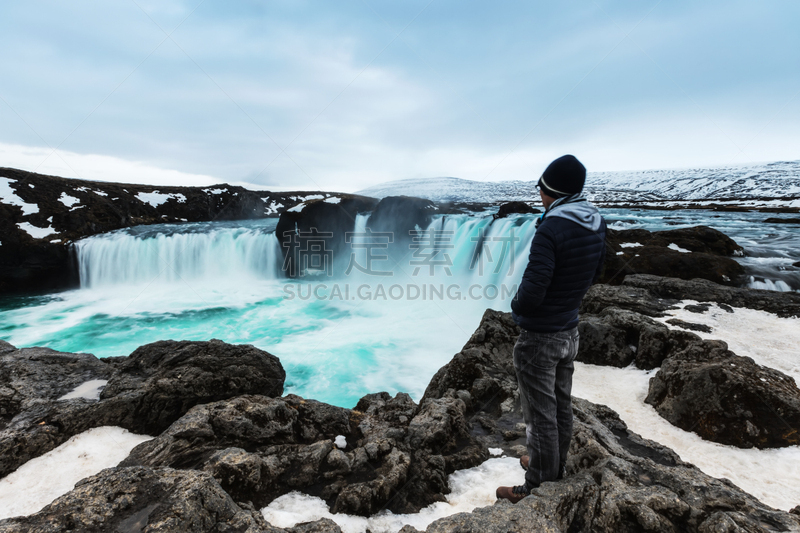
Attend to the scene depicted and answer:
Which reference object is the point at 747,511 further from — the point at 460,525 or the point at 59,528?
the point at 59,528

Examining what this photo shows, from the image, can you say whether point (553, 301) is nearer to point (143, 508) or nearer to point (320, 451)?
point (320, 451)

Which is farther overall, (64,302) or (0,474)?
(64,302)

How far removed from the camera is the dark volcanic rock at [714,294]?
7.32 meters

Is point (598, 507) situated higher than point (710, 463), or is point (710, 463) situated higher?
point (598, 507)

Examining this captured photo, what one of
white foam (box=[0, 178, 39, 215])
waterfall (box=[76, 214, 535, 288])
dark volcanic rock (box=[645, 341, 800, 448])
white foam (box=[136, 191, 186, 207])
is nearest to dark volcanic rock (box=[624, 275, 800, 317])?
dark volcanic rock (box=[645, 341, 800, 448])

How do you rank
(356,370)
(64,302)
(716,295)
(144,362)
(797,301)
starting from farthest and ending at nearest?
1. (64,302)
2. (356,370)
3. (716,295)
4. (797,301)
5. (144,362)

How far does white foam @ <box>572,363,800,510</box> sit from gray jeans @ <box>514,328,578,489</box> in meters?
2.24

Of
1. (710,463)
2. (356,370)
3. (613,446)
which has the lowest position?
(356,370)

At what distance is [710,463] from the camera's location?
3656mm

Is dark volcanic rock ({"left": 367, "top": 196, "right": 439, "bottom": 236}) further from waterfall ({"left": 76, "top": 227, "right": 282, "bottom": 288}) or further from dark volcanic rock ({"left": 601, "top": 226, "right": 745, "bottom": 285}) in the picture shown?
dark volcanic rock ({"left": 601, "top": 226, "right": 745, "bottom": 285})

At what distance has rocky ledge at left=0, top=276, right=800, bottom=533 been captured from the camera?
7.23 feet

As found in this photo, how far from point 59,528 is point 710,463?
18.4 feet

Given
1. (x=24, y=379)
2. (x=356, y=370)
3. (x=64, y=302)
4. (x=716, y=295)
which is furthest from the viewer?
(x=64, y=302)

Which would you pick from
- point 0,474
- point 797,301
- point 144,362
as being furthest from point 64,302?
point 797,301
